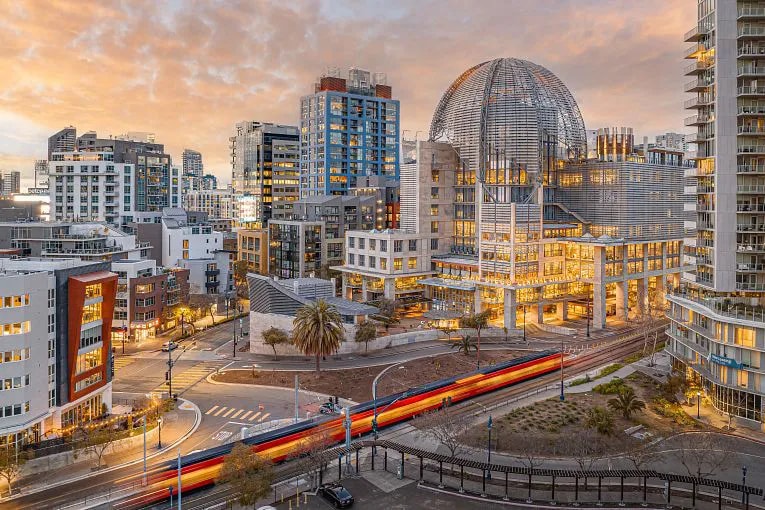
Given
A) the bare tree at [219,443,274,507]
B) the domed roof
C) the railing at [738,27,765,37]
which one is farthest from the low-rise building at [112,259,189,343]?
the railing at [738,27,765,37]

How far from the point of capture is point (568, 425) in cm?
6362

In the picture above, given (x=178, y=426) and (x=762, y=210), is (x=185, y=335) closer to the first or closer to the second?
(x=178, y=426)

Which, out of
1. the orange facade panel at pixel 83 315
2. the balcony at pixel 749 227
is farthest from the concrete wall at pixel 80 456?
the balcony at pixel 749 227

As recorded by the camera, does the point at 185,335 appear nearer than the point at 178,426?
No

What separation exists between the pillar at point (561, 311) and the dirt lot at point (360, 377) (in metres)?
39.4

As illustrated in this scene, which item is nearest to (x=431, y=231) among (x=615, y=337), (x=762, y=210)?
(x=615, y=337)

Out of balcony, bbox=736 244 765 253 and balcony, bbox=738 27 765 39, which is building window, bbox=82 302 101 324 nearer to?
balcony, bbox=736 244 765 253

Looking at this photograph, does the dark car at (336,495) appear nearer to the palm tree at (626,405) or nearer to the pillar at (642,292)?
the palm tree at (626,405)

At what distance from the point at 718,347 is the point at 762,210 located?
56.1 feet

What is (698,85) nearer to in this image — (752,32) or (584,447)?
(752,32)

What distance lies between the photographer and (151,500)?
46875mm

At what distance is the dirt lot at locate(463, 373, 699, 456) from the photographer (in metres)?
57.8

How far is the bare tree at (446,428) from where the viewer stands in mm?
53888

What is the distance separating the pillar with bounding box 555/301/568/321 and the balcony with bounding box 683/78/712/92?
55.8 meters
